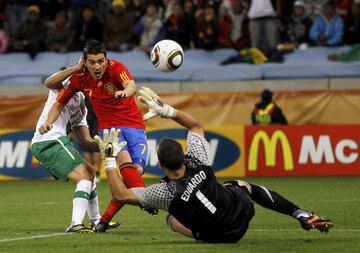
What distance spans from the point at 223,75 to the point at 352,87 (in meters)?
2.88

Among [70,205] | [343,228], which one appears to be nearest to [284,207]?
[343,228]

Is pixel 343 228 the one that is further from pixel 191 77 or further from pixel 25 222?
pixel 191 77

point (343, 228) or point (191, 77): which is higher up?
point (343, 228)

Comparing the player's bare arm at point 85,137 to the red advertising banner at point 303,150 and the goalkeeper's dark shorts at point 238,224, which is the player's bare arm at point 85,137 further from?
the red advertising banner at point 303,150

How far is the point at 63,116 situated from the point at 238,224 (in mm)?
3183

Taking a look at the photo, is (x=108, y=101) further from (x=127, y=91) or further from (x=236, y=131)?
(x=236, y=131)

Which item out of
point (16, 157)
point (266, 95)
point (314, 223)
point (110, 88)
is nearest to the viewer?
point (314, 223)

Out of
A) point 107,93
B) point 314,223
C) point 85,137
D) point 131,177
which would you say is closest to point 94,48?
point 107,93

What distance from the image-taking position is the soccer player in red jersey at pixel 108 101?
38.5ft

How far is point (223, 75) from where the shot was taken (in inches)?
953

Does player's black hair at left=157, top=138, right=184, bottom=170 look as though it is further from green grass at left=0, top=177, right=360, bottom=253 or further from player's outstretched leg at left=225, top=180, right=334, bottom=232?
player's outstretched leg at left=225, top=180, right=334, bottom=232

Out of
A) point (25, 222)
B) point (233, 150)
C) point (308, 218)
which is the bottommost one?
point (233, 150)

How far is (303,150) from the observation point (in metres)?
21.1

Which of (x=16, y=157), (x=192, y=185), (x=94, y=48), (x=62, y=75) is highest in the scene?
(x=94, y=48)
